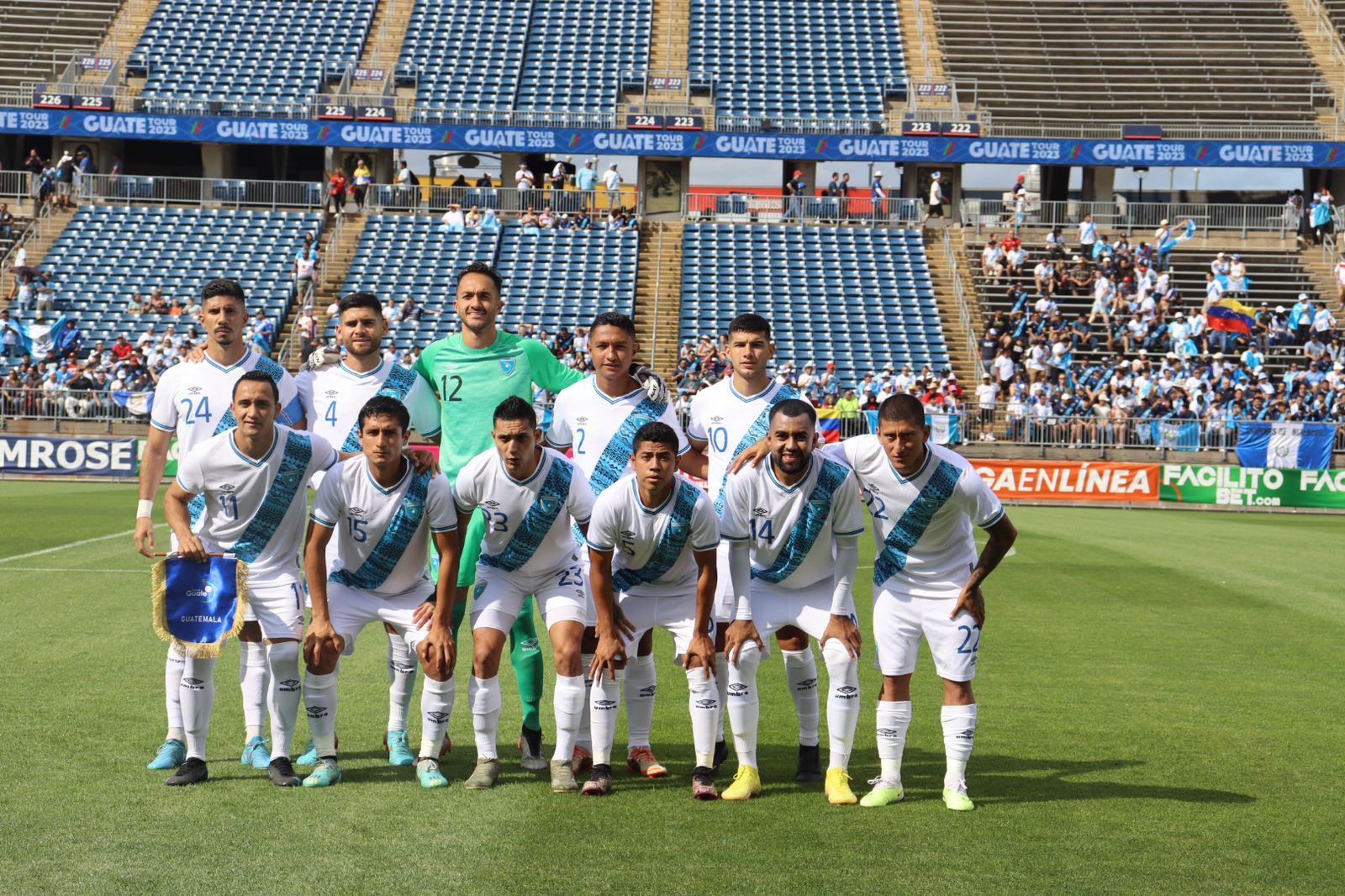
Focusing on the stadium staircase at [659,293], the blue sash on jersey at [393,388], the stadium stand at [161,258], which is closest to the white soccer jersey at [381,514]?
the blue sash on jersey at [393,388]

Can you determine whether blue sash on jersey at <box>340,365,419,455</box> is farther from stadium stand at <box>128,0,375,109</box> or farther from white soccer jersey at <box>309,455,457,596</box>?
stadium stand at <box>128,0,375,109</box>

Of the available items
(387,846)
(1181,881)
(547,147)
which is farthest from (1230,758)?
(547,147)

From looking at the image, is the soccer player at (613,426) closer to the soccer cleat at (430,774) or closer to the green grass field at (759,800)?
the green grass field at (759,800)

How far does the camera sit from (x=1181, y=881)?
17.7 feet

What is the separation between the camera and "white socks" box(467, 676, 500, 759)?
6730 mm

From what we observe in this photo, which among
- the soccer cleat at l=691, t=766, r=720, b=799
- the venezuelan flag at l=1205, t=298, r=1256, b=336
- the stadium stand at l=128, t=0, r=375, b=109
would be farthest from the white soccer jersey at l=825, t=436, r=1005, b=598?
the stadium stand at l=128, t=0, r=375, b=109

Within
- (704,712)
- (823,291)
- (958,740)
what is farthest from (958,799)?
(823,291)

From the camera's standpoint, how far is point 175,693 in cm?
694

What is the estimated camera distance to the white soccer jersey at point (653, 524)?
673 centimetres

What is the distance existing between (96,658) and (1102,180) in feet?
123

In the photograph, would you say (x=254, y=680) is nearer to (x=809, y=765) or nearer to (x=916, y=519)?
(x=809, y=765)

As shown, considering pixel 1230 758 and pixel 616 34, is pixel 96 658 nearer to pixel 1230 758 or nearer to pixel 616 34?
pixel 1230 758

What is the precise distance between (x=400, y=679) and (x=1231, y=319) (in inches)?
1212

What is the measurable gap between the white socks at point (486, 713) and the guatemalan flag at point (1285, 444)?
Result: 24.5m
